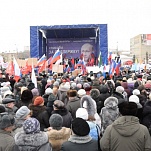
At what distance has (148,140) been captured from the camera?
338 centimetres

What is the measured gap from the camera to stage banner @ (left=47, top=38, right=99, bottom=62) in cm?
3322

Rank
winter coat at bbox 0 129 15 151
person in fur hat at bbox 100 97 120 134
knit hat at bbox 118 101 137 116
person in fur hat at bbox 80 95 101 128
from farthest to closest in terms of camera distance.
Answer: person in fur hat at bbox 100 97 120 134, person in fur hat at bbox 80 95 101 128, knit hat at bbox 118 101 137 116, winter coat at bbox 0 129 15 151

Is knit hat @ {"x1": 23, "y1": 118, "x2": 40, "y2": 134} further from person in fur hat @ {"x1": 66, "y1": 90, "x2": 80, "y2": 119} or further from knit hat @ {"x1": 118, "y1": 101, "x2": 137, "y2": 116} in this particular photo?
person in fur hat @ {"x1": 66, "y1": 90, "x2": 80, "y2": 119}

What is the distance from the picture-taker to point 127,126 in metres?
3.39

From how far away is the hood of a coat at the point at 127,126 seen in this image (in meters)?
3.36

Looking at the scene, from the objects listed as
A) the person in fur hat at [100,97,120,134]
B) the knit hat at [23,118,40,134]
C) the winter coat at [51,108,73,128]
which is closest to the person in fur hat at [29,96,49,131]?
the winter coat at [51,108,73,128]

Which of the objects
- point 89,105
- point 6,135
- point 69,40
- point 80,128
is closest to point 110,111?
point 89,105

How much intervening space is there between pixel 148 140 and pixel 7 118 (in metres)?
1.61

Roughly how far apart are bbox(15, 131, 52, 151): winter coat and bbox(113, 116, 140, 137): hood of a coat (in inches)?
31.9

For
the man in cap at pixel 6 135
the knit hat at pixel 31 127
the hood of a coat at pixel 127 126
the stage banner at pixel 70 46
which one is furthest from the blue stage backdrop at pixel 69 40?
the knit hat at pixel 31 127

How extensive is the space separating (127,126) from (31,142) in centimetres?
106

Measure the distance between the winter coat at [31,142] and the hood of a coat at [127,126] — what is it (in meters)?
0.81

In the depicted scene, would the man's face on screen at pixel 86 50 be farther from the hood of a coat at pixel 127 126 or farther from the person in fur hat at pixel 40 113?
the hood of a coat at pixel 127 126

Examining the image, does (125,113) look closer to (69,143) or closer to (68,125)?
(69,143)
